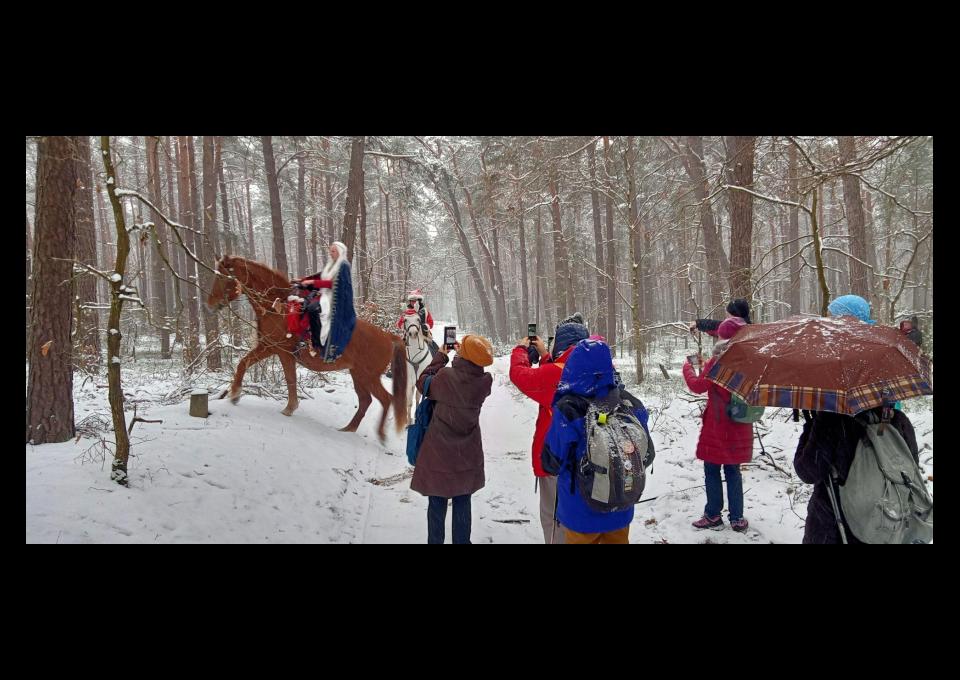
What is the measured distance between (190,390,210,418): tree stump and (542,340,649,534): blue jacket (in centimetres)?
433

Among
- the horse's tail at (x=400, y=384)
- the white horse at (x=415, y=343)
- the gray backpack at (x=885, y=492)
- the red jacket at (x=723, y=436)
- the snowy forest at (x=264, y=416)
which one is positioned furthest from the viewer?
the white horse at (x=415, y=343)

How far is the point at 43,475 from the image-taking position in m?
3.24

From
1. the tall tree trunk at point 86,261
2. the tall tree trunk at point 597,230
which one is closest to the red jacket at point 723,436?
the tall tree trunk at point 597,230

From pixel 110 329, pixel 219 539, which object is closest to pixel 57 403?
pixel 110 329

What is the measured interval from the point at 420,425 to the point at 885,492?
2.78 metres

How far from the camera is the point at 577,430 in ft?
8.20

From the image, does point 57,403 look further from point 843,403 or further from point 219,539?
point 843,403

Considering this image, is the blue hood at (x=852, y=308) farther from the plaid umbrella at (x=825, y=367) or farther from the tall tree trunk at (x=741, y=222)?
the tall tree trunk at (x=741, y=222)

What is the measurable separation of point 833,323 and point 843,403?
2.22ft

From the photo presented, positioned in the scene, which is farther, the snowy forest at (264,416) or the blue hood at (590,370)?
the snowy forest at (264,416)

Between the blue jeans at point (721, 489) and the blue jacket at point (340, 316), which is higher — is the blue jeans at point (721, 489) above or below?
below

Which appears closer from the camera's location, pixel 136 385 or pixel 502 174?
pixel 136 385

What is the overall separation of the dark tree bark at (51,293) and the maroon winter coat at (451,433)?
3.34 m

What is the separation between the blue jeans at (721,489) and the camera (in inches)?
150
